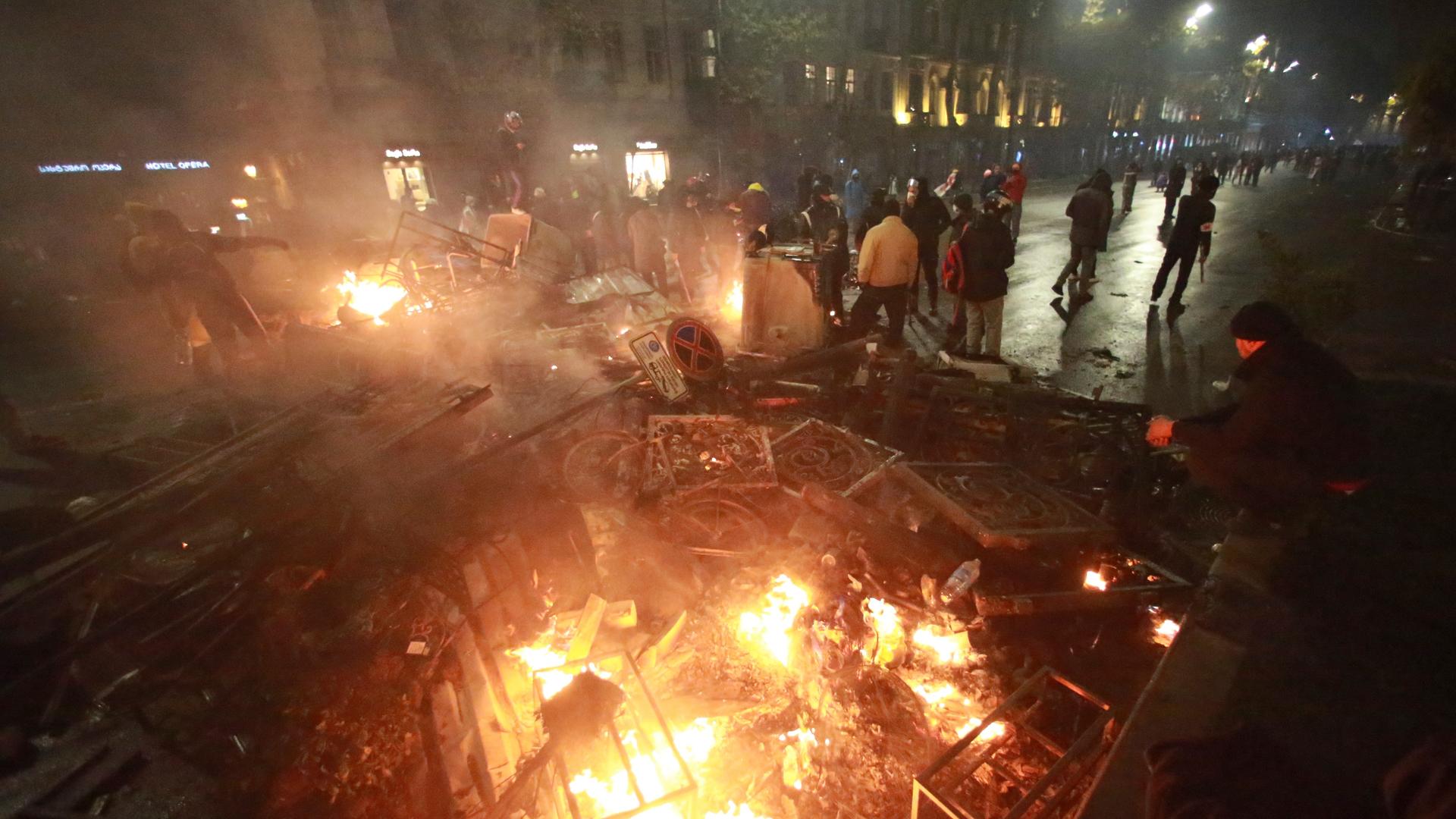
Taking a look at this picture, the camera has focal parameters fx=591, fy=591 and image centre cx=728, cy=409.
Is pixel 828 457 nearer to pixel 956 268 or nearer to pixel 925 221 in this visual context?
pixel 956 268

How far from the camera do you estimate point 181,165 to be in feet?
51.0

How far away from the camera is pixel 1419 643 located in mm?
3107

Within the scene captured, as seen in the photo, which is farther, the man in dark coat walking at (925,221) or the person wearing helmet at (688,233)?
the person wearing helmet at (688,233)

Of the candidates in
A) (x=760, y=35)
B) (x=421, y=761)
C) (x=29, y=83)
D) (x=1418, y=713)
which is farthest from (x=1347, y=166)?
(x=29, y=83)

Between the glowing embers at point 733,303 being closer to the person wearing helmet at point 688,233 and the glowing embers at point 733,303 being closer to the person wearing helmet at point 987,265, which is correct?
the person wearing helmet at point 688,233

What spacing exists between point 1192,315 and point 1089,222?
217 centimetres

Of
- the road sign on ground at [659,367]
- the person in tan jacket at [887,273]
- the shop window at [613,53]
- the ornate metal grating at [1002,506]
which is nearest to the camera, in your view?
the ornate metal grating at [1002,506]

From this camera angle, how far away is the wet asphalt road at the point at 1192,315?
6.99 metres

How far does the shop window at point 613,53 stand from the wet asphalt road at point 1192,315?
15803 millimetres

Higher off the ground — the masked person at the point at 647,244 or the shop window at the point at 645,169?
the shop window at the point at 645,169

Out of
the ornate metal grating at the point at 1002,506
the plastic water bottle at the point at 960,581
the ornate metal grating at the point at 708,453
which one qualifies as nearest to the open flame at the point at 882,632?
the plastic water bottle at the point at 960,581

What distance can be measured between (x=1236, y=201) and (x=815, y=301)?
2492 centimetres

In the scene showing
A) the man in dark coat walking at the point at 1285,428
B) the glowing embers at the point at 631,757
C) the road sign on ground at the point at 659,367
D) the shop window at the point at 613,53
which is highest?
the shop window at the point at 613,53

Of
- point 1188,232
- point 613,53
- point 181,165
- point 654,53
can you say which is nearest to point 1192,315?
point 1188,232
